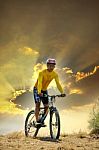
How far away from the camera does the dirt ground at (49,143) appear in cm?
1255

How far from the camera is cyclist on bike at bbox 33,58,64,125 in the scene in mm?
14727

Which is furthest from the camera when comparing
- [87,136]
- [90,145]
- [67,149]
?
[87,136]

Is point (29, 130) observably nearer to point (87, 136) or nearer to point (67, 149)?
point (87, 136)

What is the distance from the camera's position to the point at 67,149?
12258 mm

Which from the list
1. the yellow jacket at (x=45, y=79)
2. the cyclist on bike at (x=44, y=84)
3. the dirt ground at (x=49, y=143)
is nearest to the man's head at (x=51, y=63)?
the cyclist on bike at (x=44, y=84)

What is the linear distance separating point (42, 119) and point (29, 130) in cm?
110

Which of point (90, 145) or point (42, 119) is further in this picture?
point (42, 119)

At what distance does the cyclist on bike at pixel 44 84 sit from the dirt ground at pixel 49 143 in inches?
42.1

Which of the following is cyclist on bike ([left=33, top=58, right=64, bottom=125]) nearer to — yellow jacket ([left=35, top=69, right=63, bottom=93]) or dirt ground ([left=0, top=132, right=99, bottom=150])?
yellow jacket ([left=35, top=69, right=63, bottom=93])

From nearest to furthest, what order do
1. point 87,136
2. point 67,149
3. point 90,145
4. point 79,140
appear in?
point 67,149 → point 90,145 → point 79,140 → point 87,136

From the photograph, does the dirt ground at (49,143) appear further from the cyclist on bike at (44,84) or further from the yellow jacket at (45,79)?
the yellow jacket at (45,79)

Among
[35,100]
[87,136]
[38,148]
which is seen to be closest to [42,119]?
[35,100]

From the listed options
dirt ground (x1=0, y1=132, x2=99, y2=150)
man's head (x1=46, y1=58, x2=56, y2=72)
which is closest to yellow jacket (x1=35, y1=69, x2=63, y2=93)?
man's head (x1=46, y1=58, x2=56, y2=72)

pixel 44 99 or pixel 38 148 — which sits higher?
pixel 44 99
